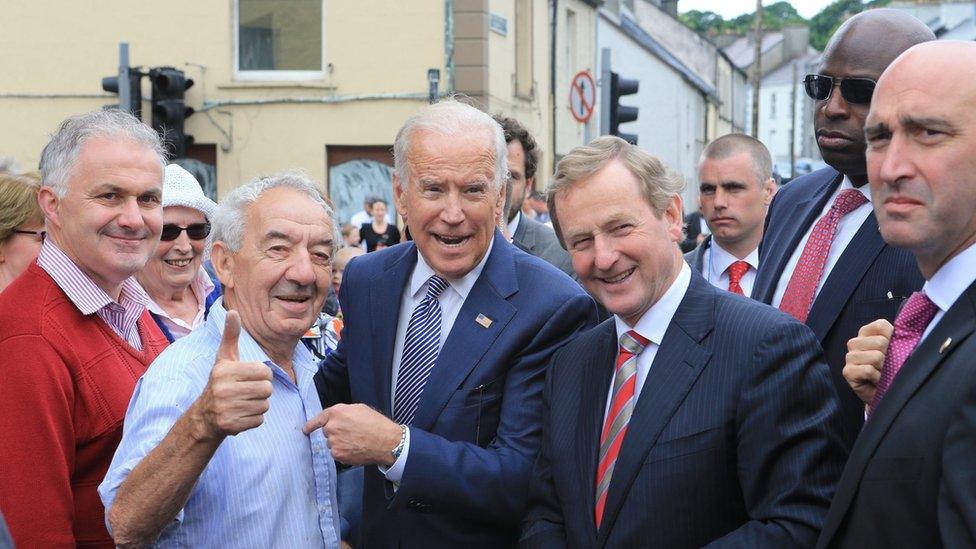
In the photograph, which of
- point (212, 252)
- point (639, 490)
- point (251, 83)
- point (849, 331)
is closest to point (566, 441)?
point (639, 490)

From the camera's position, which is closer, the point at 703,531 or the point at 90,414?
the point at 703,531

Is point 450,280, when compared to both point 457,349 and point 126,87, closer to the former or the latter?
point 457,349

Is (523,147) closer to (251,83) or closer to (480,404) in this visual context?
(480,404)

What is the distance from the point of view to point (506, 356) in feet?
12.1

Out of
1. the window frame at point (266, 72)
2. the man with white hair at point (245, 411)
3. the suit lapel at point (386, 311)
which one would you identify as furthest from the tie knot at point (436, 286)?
the window frame at point (266, 72)

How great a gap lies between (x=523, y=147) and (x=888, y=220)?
4.32 meters

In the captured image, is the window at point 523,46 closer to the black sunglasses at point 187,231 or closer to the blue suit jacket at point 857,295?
the black sunglasses at point 187,231

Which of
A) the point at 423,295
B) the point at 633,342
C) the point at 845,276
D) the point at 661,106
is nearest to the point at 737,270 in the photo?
the point at 845,276

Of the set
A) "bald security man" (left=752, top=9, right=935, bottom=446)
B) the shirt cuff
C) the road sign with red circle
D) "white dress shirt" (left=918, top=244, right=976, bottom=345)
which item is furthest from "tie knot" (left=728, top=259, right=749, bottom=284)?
the road sign with red circle

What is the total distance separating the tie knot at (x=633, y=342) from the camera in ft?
11.1

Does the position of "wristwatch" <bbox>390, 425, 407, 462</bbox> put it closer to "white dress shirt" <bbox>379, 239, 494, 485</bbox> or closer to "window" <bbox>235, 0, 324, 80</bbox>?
"white dress shirt" <bbox>379, 239, 494, 485</bbox>

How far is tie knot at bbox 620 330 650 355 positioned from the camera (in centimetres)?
339

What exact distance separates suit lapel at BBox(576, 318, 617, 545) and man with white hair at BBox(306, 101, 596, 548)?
0.26 metres

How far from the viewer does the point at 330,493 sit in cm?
362
